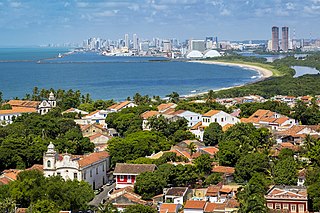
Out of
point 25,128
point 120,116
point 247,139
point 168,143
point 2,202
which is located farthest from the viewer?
point 120,116

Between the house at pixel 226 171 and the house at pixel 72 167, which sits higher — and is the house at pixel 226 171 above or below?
below

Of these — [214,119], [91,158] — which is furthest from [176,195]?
[214,119]

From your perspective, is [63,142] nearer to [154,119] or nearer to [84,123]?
[154,119]

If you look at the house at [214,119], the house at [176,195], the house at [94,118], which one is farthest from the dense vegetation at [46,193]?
the house at [94,118]

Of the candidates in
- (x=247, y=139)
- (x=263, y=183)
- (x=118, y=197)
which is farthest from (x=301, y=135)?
(x=118, y=197)

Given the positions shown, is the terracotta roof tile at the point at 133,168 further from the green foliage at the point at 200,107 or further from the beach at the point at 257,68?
the beach at the point at 257,68

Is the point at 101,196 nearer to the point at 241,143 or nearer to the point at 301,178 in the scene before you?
the point at 241,143
